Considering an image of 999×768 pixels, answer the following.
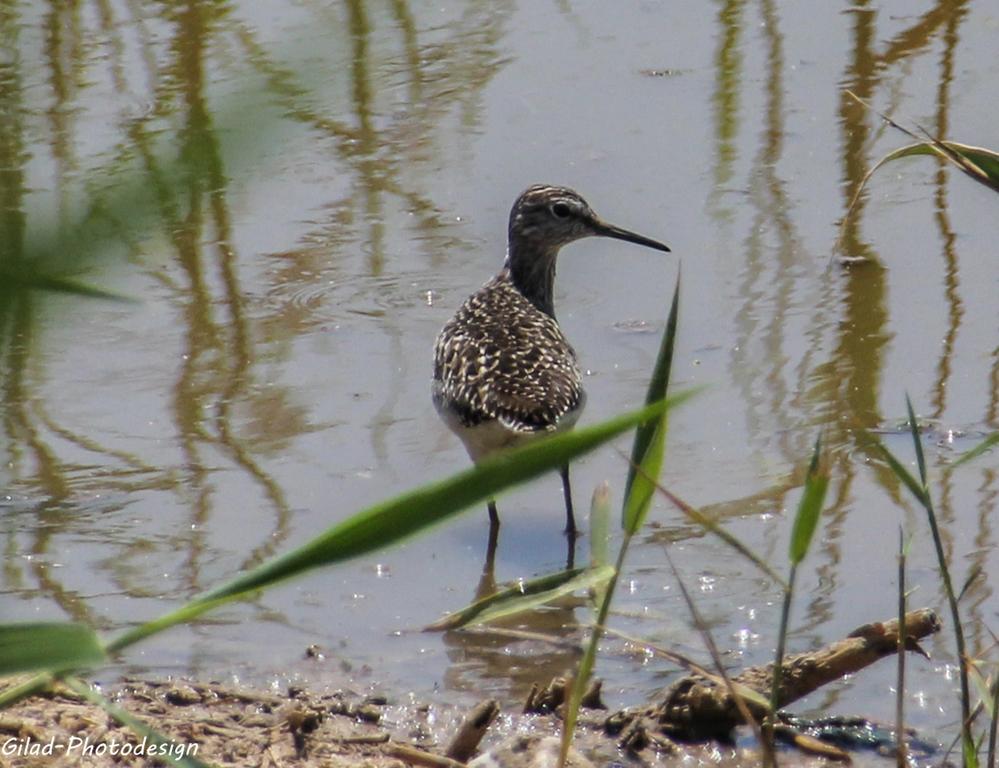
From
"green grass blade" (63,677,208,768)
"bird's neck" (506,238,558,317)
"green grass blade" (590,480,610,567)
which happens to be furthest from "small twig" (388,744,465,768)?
"bird's neck" (506,238,558,317)

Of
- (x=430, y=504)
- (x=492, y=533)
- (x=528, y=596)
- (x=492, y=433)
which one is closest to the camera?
(x=430, y=504)

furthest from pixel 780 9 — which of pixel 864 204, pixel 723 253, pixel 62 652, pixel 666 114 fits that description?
pixel 62 652

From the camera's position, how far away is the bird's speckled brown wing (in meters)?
5.40

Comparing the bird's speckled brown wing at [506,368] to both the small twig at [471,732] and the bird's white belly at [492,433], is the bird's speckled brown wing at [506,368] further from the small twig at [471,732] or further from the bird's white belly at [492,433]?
the small twig at [471,732]

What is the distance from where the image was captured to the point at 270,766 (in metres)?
3.75

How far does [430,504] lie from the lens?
151 centimetres

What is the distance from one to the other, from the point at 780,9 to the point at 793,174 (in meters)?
2.25

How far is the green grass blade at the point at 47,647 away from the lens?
1354 mm

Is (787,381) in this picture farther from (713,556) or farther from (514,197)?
(514,197)

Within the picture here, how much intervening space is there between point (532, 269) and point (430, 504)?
18.8ft

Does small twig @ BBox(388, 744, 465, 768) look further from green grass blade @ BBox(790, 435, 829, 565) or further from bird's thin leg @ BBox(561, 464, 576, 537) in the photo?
bird's thin leg @ BBox(561, 464, 576, 537)

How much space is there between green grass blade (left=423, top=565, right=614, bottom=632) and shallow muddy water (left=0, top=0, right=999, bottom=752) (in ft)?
0.56

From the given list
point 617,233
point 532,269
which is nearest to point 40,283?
point 532,269

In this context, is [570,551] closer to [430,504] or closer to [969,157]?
[969,157]
